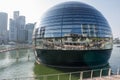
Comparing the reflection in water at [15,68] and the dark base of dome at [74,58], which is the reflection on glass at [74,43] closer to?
the dark base of dome at [74,58]

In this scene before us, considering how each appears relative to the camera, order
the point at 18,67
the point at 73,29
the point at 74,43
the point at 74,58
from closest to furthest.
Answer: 1. the point at 74,58
2. the point at 74,43
3. the point at 73,29
4. the point at 18,67

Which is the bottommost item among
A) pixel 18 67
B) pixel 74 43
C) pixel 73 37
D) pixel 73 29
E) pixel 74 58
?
pixel 18 67

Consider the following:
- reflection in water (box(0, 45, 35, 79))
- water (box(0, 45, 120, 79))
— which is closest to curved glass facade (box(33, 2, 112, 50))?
water (box(0, 45, 120, 79))

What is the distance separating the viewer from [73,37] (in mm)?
34875

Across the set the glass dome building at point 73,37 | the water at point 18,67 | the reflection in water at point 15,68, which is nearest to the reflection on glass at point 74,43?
the glass dome building at point 73,37

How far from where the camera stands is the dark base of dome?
33969 mm

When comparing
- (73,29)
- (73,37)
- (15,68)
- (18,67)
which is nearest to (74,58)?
(73,37)

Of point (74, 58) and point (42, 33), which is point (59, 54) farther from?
point (42, 33)

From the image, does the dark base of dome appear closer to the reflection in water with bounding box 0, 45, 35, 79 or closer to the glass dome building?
the glass dome building

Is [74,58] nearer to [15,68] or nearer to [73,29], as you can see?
[73,29]

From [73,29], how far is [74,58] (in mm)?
4768

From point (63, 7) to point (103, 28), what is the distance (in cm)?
809

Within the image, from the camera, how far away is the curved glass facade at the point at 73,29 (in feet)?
115

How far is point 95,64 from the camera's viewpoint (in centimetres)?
3656
